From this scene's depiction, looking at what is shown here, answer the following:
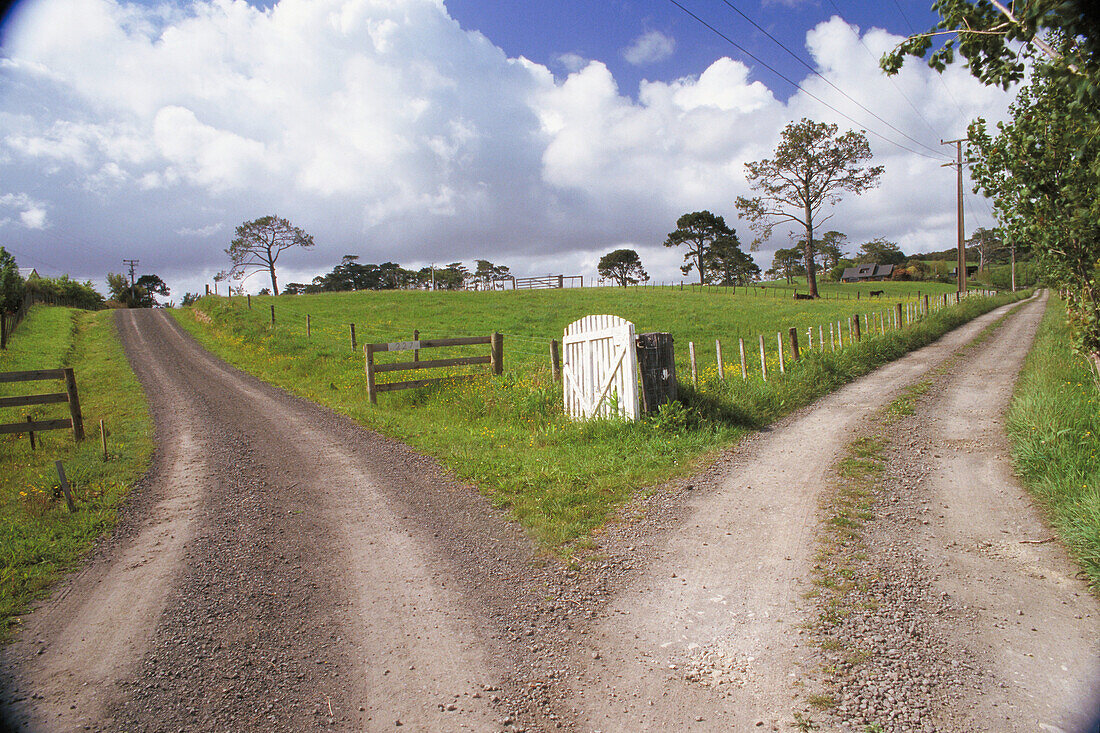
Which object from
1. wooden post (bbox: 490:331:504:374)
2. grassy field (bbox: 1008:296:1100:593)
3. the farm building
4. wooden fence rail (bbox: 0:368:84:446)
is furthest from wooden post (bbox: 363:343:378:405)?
the farm building

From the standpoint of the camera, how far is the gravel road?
3.04 meters

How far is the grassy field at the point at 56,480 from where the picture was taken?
4.96 metres

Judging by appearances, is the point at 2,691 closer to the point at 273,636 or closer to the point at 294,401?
the point at 273,636

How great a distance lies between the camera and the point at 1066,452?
605 centimetres

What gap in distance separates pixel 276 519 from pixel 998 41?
27.5 feet

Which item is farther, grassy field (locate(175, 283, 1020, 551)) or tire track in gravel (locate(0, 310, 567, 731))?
grassy field (locate(175, 283, 1020, 551))

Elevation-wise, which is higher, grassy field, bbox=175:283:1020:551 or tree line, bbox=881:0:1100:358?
tree line, bbox=881:0:1100:358

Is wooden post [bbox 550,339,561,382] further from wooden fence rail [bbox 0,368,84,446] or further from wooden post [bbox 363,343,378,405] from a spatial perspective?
wooden fence rail [bbox 0,368,84,446]

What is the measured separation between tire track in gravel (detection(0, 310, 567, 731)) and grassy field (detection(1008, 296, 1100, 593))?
4.34m

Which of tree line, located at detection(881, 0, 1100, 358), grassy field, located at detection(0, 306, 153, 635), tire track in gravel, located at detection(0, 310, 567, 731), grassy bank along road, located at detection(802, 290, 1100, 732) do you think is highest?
tree line, located at detection(881, 0, 1100, 358)

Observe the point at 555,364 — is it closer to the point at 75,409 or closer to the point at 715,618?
the point at 715,618

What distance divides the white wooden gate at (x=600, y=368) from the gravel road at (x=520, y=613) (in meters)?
1.92

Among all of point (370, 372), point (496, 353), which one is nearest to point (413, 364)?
point (370, 372)

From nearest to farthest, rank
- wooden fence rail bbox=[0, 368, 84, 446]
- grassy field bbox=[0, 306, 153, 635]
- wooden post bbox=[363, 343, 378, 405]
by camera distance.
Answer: grassy field bbox=[0, 306, 153, 635]
wooden fence rail bbox=[0, 368, 84, 446]
wooden post bbox=[363, 343, 378, 405]
